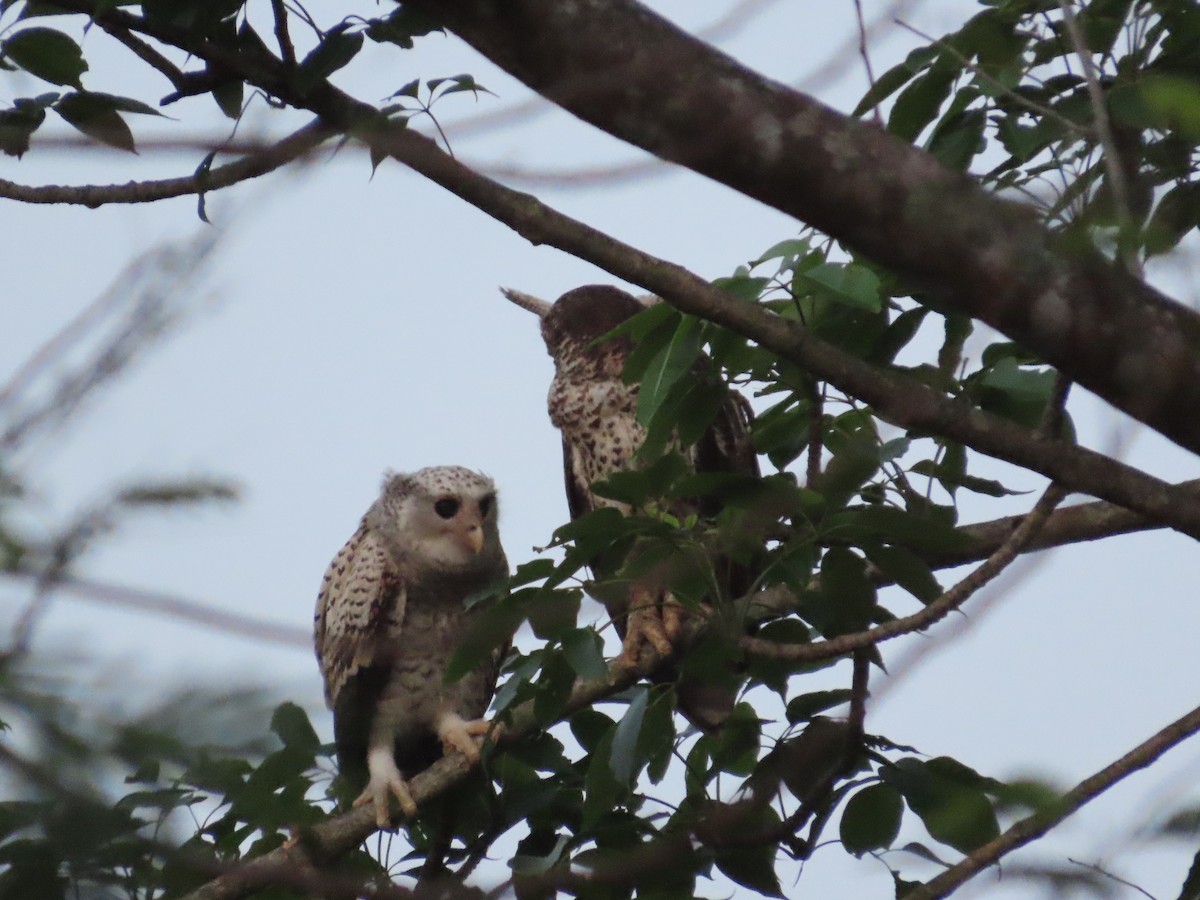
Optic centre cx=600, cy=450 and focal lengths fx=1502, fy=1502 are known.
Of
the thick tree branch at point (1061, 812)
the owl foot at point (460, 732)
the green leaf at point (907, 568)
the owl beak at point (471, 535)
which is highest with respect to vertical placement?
the owl beak at point (471, 535)

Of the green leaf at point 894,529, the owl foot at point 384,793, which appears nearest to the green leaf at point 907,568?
the green leaf at point 894,529

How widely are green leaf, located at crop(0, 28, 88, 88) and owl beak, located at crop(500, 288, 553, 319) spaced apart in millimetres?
3769

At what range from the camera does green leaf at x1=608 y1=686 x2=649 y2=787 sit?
3168 millimetres

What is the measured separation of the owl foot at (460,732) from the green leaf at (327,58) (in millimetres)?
2495

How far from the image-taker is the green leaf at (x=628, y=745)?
10.4 feet

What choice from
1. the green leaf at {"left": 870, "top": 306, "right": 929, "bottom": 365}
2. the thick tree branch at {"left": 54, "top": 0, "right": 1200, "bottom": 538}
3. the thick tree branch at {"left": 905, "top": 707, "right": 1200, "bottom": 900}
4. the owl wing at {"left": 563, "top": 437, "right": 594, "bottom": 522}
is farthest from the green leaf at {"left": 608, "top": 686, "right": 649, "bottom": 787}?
the owl wing at {"left": 563, "top": 437, "right": 594, "bottom": 522}

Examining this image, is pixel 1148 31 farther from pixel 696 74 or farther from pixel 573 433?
pixel 573 433

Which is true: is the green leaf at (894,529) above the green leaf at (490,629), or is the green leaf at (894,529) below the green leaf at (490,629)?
below

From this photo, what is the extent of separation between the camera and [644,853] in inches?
108

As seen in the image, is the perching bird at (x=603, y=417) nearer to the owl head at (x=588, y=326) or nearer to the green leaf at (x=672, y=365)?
the owl head at (x=588, y=326)

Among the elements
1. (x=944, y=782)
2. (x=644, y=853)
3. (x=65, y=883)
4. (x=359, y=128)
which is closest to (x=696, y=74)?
(x=359, y=128)

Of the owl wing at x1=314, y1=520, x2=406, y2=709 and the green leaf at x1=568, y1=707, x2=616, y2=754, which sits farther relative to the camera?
the owl wing at x1=314, y1=520, x2=406, y2=709

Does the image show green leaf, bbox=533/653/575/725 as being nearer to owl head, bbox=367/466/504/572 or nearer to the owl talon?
the owl talon

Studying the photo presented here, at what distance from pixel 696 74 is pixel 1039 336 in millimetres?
594
